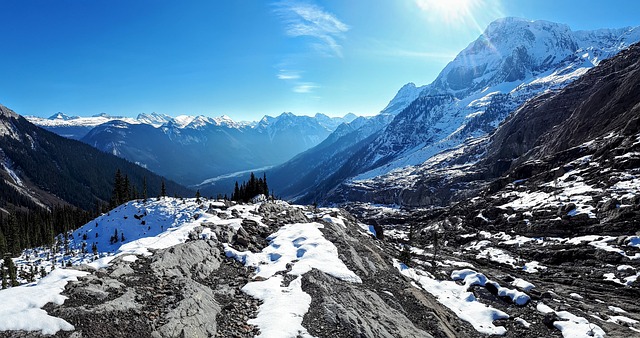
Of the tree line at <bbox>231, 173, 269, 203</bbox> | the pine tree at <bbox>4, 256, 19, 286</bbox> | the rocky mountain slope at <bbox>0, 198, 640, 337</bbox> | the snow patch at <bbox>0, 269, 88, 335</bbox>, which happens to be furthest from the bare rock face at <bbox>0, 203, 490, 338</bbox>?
the tree line at <bbox>231, 173, 269, 203</bbox>

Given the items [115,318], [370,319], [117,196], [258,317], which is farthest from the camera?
[117,196]

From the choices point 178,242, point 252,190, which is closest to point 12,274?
point 178,242

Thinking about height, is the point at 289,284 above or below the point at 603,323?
above

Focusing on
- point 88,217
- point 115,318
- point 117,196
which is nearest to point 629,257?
point 115,318

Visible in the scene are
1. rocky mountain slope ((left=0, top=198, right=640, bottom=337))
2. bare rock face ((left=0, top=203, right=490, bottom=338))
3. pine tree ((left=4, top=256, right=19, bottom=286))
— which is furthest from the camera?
pine tree ((left=4, top=256, right=19, bottom=286))

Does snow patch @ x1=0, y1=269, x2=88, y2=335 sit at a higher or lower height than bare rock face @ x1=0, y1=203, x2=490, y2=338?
higher

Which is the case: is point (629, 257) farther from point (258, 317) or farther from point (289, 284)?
point (258, 317)

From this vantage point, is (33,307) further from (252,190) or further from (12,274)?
(252,190)

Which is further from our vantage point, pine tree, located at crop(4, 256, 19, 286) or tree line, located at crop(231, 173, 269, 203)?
tree line, located at crop(231, 173, 269, 203)

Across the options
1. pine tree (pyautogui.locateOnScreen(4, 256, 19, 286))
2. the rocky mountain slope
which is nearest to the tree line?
the rocky mountain slope

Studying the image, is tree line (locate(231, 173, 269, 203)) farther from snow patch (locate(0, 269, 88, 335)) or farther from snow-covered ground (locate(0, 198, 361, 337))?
snow patch (locate(0, 269, 88, 335))

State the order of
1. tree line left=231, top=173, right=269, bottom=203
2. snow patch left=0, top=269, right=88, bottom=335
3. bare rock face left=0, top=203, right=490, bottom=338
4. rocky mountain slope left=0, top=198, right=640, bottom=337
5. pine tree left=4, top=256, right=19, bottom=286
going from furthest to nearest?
1. tree line left=231, top=173, right=269, bottom=203
2. pine tree left=4, top=256, right=19, bottom=286
3. rocky mountain slope left=0, top=198, right=640, bottom=337
4. bare rock face left=0, top=203, right=490, bottom=338
5. snow patch left=0, top=269, right=88, bottom=335
